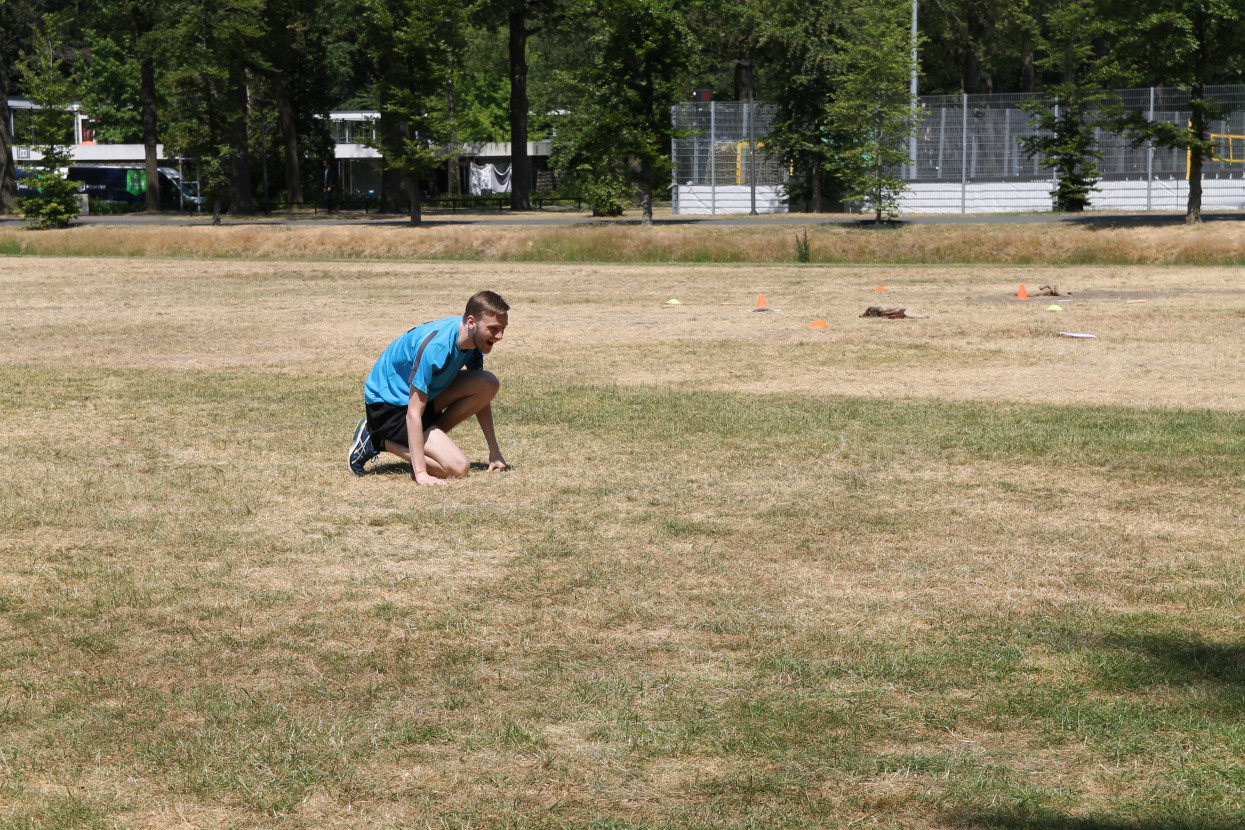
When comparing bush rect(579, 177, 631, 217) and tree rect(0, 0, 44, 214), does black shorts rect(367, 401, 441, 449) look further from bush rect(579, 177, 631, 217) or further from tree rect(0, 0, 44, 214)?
tree rect(0, 0, 44, 214)

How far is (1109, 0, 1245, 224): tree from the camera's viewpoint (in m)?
30.1

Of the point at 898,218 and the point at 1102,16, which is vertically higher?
the point at 1102,16

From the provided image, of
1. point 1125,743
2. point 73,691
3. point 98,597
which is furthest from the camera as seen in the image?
point 98,597

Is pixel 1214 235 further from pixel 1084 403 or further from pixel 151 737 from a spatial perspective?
pixel 151 737

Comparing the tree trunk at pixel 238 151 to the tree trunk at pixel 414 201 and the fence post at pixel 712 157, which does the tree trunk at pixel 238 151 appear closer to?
the tree trunk at pixel 414 201

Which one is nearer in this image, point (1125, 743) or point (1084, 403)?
point (1125, 743)

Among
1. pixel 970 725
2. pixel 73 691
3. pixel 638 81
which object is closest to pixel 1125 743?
pixel 970 725

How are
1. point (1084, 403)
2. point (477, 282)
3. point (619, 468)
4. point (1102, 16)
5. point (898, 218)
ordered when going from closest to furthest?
point (619, 468) → point (1084, 403) → point (477, 282) → point (1102, 16) → point (898, 218)

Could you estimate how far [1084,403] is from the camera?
39.3 ft

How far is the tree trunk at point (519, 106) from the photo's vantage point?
47906 mm

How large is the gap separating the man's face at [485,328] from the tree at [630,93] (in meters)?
27.9

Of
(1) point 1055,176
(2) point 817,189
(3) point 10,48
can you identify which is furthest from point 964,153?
(3) point 10,48

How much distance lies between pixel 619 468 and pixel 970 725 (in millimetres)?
4774

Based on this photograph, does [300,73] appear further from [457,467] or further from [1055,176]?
[457,467]
